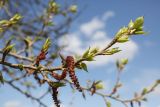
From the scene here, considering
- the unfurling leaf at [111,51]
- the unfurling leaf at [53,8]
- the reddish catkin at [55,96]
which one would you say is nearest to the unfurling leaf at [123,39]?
the unfurling leaf at [111,51]

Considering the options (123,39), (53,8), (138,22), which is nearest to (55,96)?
(123,39)

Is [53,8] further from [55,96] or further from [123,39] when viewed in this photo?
[55,96]

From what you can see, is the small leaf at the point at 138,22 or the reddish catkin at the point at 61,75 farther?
the small leaf at the point at 138,22

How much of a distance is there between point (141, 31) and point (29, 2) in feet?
17.9

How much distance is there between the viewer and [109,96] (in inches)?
142

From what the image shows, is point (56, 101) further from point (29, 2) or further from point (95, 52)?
point (29, 2)

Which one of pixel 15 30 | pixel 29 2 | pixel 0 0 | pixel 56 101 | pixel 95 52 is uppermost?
pixel 29 2

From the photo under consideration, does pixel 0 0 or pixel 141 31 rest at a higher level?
pixel 0 0

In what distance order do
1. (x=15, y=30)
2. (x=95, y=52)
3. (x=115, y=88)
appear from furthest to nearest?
(x=15, y=30), (x=115, y=88), (x=95, y=52)

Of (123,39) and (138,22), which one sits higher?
(138,22)

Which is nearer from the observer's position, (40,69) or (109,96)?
(40,69)

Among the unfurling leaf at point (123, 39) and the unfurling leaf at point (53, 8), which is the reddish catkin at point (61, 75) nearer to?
the unfurling leaf at point (123, 39)

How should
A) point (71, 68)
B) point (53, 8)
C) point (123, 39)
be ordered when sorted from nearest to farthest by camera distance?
point (71, 68)
point (123, 39)
point (53, 8)

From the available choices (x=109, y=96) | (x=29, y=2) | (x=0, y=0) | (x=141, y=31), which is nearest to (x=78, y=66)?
(x=141, y=31)
